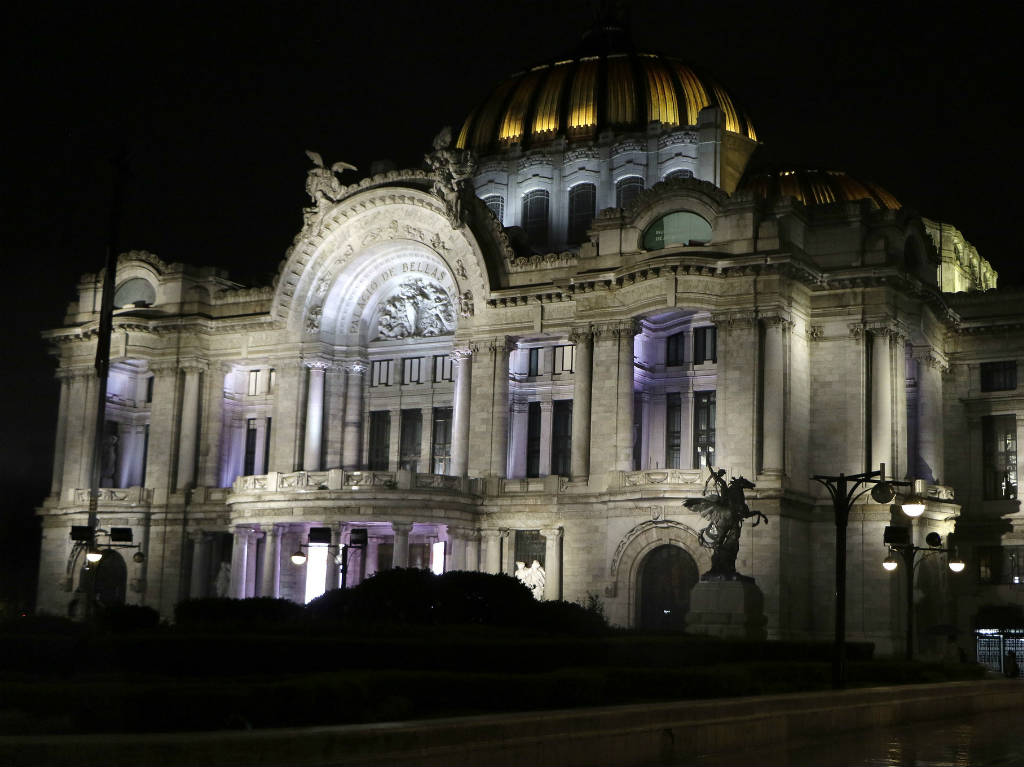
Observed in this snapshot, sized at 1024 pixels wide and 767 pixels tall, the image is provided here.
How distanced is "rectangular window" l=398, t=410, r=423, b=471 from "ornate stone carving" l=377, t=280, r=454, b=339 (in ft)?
12.3

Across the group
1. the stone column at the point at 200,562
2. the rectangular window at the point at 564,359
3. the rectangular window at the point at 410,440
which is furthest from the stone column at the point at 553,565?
the stone column at the point at 200,562

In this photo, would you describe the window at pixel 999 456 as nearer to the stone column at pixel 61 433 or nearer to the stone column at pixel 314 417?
the stone column at pixel 314 417

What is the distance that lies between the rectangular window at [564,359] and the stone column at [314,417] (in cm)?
1092

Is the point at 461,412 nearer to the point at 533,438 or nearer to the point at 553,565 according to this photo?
the point at 533,438

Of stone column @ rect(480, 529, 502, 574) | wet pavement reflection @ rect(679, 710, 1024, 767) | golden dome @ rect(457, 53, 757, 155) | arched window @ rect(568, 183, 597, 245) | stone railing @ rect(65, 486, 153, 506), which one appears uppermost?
golden dome @ rect(457, 53, 757, 155)

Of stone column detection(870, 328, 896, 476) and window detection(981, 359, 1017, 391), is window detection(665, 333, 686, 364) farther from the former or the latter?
window detection(981, 359, 1017, 391)

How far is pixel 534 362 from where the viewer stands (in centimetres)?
6178

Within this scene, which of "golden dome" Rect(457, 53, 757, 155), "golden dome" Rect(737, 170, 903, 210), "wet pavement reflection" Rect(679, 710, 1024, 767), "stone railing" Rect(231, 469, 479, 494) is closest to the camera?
"wet pavement reflection" Rect(679, 710, 1024, 767)

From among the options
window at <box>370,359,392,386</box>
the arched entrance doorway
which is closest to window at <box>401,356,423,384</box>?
window at <box>370,359,392,386</box>

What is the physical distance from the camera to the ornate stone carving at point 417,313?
64062 mm

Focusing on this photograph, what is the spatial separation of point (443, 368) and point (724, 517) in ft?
71.7

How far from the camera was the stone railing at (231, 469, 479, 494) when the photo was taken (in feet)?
181

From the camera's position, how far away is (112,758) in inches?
626

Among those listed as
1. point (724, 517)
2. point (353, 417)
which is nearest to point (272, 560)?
point (353, 417)
